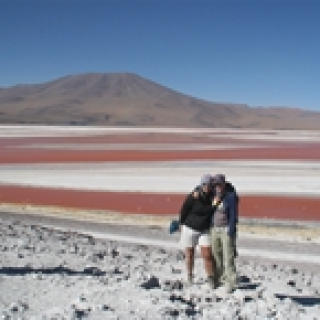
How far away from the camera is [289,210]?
74.7 feet

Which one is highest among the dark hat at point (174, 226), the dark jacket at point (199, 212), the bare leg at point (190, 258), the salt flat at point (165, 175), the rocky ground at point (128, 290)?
the salt flat at point (165, 175)

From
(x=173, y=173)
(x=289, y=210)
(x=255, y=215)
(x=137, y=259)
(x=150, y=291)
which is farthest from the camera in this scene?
(x=173, y=173)

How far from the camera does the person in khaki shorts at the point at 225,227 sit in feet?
23.8

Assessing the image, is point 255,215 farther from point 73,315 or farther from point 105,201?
point 73,315

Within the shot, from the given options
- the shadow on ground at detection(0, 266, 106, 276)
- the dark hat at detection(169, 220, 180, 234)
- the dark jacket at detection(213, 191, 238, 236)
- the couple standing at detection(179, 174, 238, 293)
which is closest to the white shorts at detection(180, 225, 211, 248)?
the couple standing at detection(179, 174, 238, 293)

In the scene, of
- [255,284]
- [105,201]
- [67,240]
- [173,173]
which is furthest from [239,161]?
[255,284]

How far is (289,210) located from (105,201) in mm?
7834

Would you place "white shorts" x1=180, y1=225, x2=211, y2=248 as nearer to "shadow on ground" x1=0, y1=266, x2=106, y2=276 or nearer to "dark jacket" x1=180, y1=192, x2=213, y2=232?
"dark jacket" x1=180, y1=192, x2=213, y2=232

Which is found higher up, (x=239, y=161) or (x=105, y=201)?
(x=239, y=161)

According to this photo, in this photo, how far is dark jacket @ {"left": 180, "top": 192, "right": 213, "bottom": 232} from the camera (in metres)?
7.56

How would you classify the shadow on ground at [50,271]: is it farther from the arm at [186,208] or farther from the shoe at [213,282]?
the shoe at [213,282]

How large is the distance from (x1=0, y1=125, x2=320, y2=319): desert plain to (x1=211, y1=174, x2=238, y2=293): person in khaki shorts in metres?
0.34

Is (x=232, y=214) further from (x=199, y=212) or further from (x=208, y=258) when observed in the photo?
(x=208, y=258)

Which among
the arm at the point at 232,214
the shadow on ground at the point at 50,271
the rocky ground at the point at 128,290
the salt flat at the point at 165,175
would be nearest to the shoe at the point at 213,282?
the rocky ground at the point at 128,290
